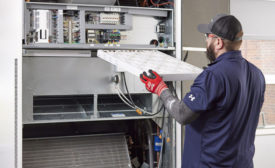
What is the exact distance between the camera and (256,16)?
9.39 feet

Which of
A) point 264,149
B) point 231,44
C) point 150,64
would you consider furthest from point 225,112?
point 264,149

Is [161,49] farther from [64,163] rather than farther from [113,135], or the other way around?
[64,163]

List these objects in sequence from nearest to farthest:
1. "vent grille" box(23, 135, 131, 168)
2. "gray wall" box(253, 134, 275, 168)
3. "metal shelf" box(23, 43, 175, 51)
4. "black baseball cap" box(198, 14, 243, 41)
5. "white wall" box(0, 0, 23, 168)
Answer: "black baseball cap" box(198, 14, 243, 41), "white wall" box(0, 0, 23, 168), "metal shelf" box(23, 43, 175, 51), "vent grille" box(23, 135, 131, 168), "gray wall" box(253, 134, 275, 168)

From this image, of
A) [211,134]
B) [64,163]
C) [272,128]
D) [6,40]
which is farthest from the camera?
[272,128]

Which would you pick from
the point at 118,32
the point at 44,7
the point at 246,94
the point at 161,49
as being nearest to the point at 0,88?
the point at 44,7

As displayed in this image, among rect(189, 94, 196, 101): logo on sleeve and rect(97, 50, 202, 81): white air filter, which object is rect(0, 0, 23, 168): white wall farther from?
rect(189, 94, 196, 101): logo on sleeve

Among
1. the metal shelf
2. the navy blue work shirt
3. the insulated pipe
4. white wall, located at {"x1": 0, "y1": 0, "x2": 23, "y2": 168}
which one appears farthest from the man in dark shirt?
white wall, located at {"x1": 0, "y1": 0, "x2": 23, "y2": 168}

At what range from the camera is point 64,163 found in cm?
199

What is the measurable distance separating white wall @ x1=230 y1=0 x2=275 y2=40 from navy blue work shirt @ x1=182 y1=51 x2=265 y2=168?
1518 mm

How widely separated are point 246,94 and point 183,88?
708mm

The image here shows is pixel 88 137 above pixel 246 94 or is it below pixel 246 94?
below

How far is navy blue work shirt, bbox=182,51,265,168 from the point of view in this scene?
4.25ft

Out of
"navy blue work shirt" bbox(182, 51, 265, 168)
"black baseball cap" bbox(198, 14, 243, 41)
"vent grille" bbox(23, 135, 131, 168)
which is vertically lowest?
"vent grille" bbox(23, 135, 131, 168)

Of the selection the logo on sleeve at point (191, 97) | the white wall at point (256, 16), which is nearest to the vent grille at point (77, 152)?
the logo on sleeve at point (191, 97)
